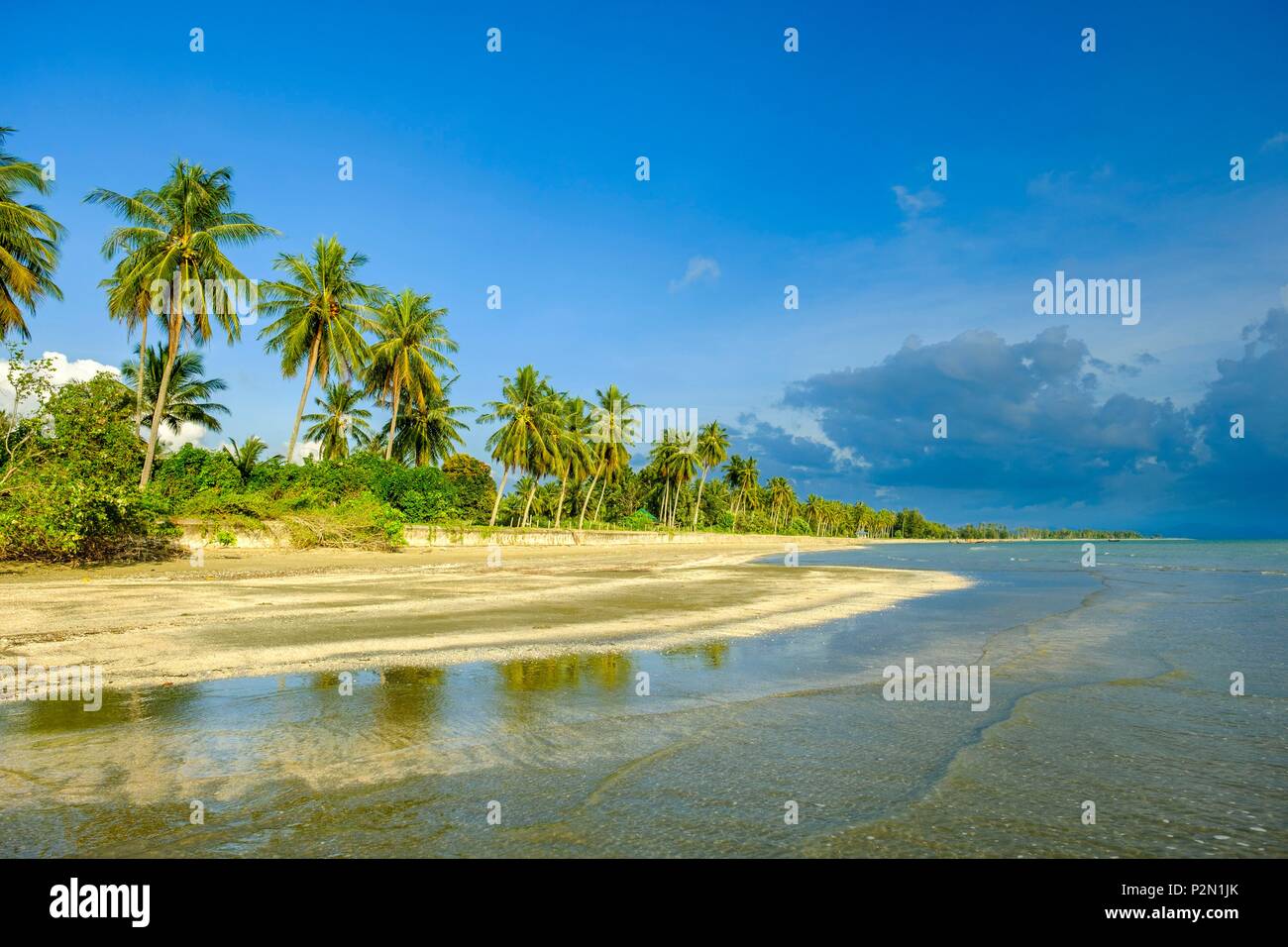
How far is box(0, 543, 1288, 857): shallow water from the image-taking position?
318 centimetres

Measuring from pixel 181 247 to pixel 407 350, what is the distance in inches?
523

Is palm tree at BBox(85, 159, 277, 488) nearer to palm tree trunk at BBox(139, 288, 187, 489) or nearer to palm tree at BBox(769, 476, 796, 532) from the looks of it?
palm tree trunk at BBox(139, 288, 187, 489)

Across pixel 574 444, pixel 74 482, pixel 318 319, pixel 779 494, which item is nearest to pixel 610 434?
pixel 574 444

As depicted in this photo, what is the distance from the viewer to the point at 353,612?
10742 mm

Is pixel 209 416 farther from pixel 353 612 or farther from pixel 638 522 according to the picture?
pixel 638 522

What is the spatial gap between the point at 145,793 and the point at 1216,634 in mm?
13589

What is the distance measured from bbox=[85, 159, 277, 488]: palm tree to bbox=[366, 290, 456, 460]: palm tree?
34.0 ft

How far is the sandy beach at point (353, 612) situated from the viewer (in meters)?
7.29

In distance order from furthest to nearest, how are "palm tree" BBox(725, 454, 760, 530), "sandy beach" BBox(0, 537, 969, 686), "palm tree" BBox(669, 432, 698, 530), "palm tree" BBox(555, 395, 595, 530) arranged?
"palm tree" BBox(725, 454, 760, 530) → "palm tree" BBox(669, 432, 698, 530) → "palm tree" BBox(555, 395, 595, 530) → "sandy beach" BBox(0, 537, 969, 686)

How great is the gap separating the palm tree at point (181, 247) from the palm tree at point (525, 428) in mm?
19323

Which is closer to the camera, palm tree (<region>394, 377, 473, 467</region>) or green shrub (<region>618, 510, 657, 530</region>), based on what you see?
palm tree (<region>394, 377, 473, 467</region>)

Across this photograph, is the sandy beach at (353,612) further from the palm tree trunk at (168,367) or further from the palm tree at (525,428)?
the palm tree at (525,428)

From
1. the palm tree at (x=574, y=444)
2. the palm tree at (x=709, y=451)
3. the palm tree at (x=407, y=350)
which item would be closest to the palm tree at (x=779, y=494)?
the palm tree at (x=709, y=451)

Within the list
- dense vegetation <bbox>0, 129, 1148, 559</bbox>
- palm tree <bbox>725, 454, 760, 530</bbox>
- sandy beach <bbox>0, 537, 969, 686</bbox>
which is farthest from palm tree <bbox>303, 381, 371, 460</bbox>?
palm tree <bbox>725, 454, 760, 530</bbox>
